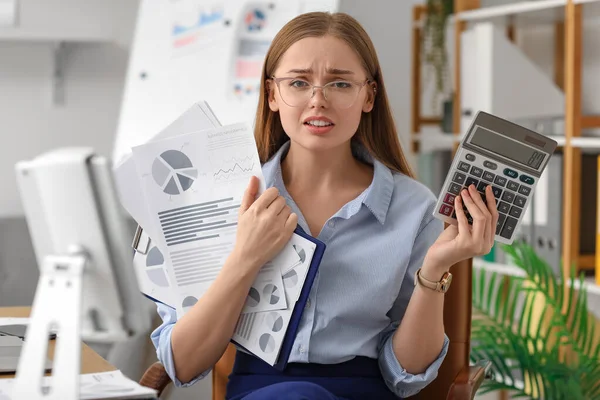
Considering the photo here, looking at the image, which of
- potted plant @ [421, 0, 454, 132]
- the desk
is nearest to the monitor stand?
the desk

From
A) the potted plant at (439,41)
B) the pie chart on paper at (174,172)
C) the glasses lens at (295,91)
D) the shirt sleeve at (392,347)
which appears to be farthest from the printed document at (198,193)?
the potted plant at (439,41)

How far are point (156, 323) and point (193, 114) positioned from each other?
4.63 ft

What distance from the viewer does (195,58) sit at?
2.92 meters

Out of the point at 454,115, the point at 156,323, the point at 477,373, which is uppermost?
the point at 454,115

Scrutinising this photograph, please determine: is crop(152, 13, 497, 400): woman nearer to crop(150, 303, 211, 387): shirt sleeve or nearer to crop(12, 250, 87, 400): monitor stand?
crop(150, 303, 211, 387): shirt sleeve

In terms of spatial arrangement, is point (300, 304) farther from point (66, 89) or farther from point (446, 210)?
point (66, 89)

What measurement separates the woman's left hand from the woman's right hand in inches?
8.3

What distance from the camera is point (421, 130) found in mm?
3389

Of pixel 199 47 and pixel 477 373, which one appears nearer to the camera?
pixel 477 373

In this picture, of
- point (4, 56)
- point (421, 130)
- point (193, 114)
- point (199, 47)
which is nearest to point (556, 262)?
point (421, 130)

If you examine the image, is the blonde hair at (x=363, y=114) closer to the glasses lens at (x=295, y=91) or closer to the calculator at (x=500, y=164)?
the glasses lens at (x=295, y=91)

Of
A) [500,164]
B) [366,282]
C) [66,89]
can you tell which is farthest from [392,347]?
[66,89]

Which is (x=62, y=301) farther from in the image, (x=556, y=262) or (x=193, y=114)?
(x=556, y=262)

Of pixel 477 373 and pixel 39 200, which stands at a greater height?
pixel 39 200
